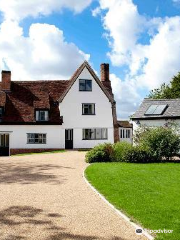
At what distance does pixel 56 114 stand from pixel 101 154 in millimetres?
15544

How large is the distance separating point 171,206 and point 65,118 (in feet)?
96.2

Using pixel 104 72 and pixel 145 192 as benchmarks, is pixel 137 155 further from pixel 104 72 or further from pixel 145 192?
pixel 104 72

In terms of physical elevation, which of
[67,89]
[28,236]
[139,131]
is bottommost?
[28,236]

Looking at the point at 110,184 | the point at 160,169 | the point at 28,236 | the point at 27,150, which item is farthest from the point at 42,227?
the point at 27,150

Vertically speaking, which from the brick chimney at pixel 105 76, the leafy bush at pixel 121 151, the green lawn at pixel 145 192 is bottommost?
the green lawn at pixel 145 192

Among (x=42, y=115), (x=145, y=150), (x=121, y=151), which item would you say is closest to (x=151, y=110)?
(x=145, y=150)

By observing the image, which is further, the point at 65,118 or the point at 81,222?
the point at 65,118

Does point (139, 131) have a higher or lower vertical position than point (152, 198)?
higher

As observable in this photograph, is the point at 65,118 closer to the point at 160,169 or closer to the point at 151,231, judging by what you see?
the point at 160,169

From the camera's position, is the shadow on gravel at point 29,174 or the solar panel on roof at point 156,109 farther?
the solar panel on roof at point 156,109

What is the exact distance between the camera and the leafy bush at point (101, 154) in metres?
24.5

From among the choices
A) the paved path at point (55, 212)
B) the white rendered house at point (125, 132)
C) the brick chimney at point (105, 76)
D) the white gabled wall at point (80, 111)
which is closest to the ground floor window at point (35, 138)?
the white gabled wall at point (80, 111)

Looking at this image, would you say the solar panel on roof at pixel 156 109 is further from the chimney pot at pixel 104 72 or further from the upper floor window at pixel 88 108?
the chimney pot at pixel 104 72

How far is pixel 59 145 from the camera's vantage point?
38.8 metres
